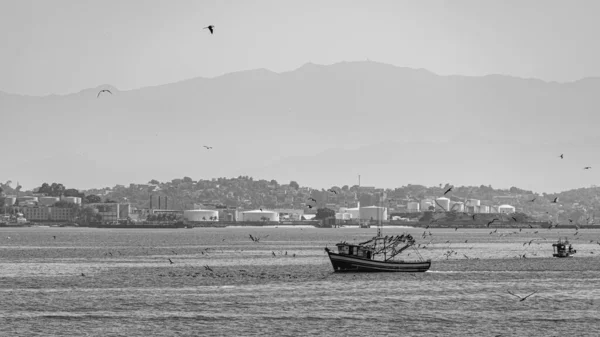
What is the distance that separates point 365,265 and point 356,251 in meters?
2.67

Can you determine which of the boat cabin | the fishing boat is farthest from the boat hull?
the boat cabin

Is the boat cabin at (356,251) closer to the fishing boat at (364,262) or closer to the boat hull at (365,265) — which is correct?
the fishing boat at (364,262)

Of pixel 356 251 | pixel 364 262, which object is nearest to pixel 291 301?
pixel 364 262

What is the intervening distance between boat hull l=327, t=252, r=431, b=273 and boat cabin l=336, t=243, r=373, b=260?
2.57 feet

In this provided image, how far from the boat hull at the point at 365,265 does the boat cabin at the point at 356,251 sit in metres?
0.78

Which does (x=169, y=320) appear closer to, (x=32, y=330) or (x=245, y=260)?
(x=32, y=330)

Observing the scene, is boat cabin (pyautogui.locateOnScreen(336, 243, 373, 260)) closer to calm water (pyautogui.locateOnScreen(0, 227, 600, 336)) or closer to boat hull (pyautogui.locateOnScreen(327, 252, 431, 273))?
boat hull (pyautogui.locateOnScreen(327, 252, 431, 273))

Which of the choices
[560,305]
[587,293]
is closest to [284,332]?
[560,305]

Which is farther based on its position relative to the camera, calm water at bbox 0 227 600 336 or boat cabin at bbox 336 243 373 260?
boat cabin at bbox 336 243 373 260

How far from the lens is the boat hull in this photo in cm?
11994

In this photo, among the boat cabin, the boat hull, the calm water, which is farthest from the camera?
the boat cabin

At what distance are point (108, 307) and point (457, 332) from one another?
27996 mm

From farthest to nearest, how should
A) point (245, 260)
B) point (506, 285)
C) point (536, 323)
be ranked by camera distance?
point (245, 260)
point (506, 285)
point (536, 323)

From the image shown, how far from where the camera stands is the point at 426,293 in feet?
316
